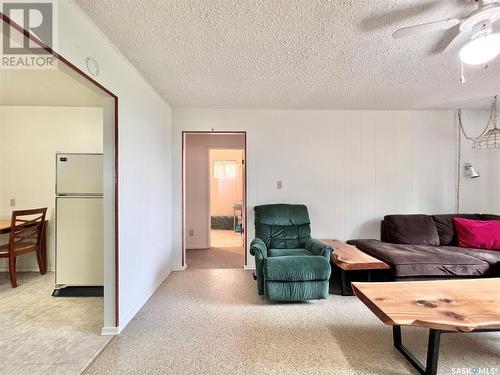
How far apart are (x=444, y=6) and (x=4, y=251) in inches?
189

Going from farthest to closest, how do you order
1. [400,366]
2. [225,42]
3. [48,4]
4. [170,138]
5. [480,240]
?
1. [170,138]
2. [480,240]
3. [225,42]
4. [400,366]
5. [48,4]

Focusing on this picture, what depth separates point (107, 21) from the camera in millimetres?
1662

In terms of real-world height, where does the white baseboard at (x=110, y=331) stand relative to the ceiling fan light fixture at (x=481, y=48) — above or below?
below

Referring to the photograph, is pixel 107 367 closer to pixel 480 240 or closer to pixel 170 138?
pixel 170 138

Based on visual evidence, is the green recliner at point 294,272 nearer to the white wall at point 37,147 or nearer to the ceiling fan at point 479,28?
the ceiling fan at point 479,28

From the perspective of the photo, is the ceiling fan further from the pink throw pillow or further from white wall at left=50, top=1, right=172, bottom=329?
the pink throw pillow

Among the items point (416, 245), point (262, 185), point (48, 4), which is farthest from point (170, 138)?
point (416, 245)

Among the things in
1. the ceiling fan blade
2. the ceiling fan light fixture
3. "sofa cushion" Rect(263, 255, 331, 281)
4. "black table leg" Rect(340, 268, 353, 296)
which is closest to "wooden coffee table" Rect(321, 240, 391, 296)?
"black table leg" Rect(340, 268, 353, 296)

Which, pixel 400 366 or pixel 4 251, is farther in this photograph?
pixel 4 251

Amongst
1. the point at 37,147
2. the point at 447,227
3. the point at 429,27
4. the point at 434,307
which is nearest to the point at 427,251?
the point at 447,227

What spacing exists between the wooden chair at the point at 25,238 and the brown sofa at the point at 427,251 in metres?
4.30

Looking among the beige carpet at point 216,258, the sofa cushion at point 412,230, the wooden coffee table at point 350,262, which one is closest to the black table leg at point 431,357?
the wooden coffee table at point 350,262

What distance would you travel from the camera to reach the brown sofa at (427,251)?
2.53m

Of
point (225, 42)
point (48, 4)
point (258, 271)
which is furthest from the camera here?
point (258, 271)
